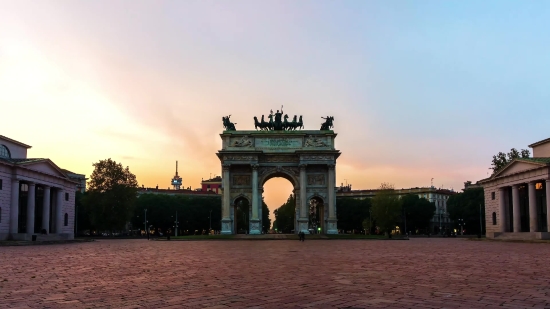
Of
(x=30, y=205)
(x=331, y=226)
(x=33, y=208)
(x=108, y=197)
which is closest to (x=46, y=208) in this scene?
(x=33, y=208)

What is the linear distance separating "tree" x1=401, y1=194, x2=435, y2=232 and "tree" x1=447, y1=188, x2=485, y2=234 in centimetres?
871

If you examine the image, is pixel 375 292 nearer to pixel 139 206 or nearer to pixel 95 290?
pixel 95 290

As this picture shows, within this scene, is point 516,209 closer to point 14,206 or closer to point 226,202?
point 226,202

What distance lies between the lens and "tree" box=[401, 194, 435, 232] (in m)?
129

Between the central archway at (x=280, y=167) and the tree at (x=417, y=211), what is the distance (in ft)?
181

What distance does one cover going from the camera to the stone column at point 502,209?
6938cm

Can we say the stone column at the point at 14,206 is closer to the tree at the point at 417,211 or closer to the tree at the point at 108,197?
the tree at the point at 108,197

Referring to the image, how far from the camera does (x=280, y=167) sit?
79500mm

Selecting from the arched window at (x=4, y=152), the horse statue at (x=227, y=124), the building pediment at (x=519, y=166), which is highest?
the horse statue at (x=227, y=124)

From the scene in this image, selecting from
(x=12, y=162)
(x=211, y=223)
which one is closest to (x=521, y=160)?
(x=12, y=162)

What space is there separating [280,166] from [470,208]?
52228 mm

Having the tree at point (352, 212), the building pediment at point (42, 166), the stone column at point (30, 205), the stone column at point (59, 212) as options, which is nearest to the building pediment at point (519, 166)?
the building pediment at point (42, 166)

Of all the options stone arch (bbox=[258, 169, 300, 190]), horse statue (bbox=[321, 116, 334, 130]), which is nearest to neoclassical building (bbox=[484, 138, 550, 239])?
horse statue (bbox=[321, 116, 334, 130])

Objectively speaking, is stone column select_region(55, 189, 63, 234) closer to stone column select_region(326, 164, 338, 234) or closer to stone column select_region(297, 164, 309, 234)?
stone column select_region(297, 164, 309, 234)
